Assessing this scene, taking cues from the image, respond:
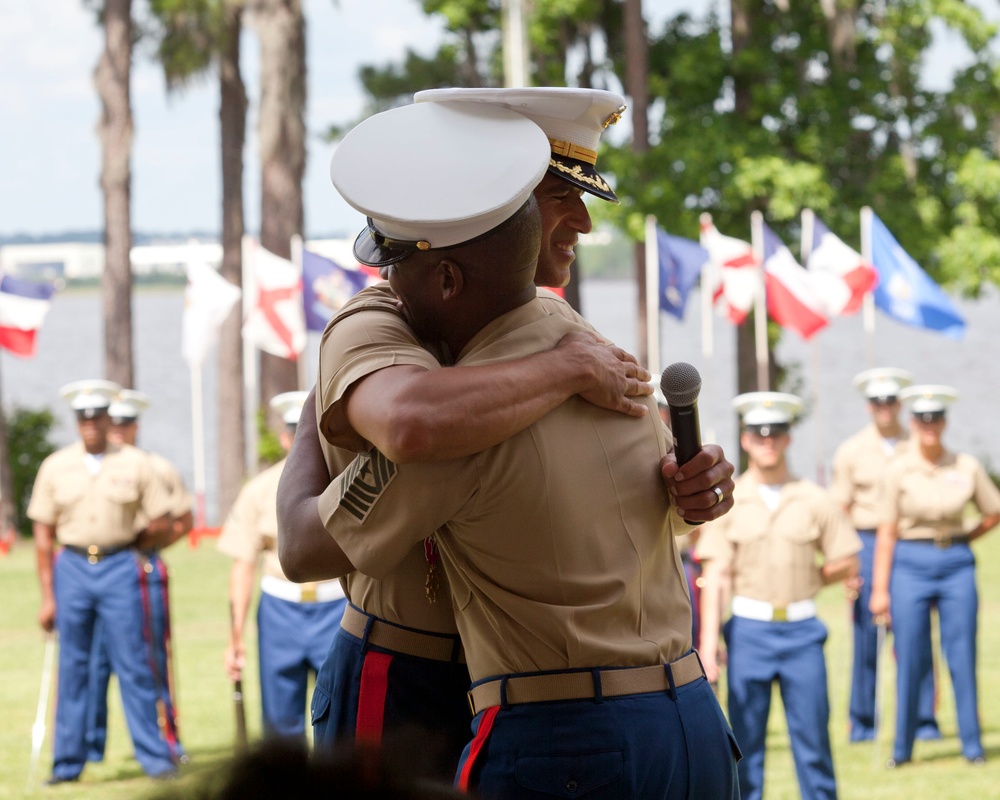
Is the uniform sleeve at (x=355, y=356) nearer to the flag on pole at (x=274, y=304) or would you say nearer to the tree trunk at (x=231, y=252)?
the flag on pole at (x=274, y=304)

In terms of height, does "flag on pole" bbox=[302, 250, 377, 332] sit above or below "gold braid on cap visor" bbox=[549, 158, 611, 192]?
below

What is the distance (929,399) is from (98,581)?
16.7 feet

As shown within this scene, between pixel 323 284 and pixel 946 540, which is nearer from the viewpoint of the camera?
pixel 946 540

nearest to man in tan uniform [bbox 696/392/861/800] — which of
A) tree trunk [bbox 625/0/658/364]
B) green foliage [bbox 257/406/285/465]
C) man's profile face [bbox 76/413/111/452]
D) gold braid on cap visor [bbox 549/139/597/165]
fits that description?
man's profile face [bbox 76/413/111/452]

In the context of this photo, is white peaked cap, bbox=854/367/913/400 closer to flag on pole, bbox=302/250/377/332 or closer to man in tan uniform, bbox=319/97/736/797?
flag on pole, bbox=302/250/377/332

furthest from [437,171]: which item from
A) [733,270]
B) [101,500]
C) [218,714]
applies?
[733,270]

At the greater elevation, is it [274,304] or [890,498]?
[274,304]

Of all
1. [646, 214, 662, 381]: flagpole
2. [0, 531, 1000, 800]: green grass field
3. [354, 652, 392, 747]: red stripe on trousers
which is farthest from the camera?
[646, 214, 662, 381]: flagpole

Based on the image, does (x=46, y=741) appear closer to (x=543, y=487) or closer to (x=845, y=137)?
(x=543, y=487)

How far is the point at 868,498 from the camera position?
10.4 meters

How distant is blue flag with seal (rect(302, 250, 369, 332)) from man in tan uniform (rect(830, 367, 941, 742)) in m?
5.26

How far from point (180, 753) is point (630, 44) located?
Answer: 15438 millimetres

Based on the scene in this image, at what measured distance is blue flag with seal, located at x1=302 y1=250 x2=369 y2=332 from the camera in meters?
14.2

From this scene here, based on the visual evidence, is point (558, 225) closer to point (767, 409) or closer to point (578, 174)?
point (578, 174)
